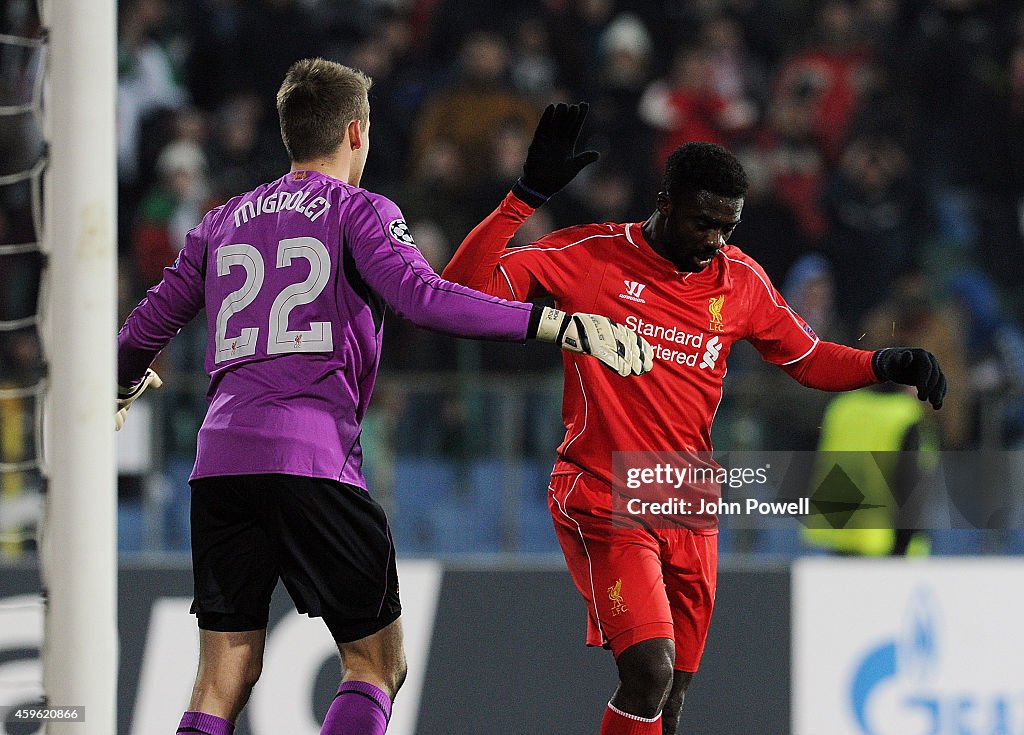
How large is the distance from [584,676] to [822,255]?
3076mm

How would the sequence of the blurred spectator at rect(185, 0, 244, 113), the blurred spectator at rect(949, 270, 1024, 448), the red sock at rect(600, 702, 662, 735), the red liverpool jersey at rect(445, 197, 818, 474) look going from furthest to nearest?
the blurred spectator at rect(185, 0, 244, 113)
the blurred spectator at rect(949, 270, 1024, 448)
the red liverpool jersey at rect(445, 197, 818, 474)
the red sock at rect(600, 702, 662, 735)

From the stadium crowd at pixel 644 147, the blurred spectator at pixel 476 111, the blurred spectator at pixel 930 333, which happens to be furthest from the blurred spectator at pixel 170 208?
the blurred spectator at pixel 930 333

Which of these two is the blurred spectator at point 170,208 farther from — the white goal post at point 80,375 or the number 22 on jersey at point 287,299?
the white goal post at point 80,375

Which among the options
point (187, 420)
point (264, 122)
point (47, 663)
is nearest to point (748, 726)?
point (187, 420)

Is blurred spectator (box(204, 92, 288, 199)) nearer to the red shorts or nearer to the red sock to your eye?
the red shorts

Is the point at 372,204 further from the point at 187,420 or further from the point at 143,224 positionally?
the point at 143,224

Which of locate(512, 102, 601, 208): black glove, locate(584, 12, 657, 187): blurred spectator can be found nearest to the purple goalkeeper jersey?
locate(512, 102, 601, 208): black glove

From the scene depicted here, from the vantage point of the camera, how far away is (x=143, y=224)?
8328 mm

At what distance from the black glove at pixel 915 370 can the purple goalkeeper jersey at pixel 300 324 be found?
1.52m

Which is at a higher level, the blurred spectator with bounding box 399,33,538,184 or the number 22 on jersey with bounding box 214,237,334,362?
the blurred spectator with bounding box 399,33,538,184

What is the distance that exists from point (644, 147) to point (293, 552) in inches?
219

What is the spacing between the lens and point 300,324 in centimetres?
346

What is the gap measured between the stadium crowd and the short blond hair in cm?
306

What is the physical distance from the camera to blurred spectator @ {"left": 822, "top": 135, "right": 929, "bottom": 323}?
7.78 m
